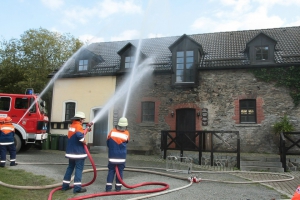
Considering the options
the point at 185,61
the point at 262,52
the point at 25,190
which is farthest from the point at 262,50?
the point at 25,190

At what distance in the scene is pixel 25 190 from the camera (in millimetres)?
6426

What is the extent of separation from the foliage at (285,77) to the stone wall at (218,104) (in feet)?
0.79

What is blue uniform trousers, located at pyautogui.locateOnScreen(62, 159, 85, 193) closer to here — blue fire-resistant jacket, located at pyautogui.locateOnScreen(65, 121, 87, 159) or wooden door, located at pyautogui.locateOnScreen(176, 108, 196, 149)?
blue fire-resistant jacket, located at pyautogui.locateOnScreen(65, 121, 87, 159)

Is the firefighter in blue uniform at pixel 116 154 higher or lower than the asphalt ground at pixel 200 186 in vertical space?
higher

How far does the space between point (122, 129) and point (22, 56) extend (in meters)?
24.2

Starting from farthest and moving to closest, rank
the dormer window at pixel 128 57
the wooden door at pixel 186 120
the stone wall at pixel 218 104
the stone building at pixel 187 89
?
the dormer window at pixel 128 57
the wooden door at pixel 186 120
the stone building at pixel 187 89
the stone wall at pixel 218 104

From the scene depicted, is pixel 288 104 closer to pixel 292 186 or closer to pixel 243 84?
pixel 243 84

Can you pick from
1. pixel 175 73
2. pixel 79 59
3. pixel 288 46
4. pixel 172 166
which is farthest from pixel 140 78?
pixel 288 46

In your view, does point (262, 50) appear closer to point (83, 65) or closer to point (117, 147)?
point (83, 65)

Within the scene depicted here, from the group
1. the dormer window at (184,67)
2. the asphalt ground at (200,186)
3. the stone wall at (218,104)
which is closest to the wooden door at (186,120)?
the stone wall at (218,104)

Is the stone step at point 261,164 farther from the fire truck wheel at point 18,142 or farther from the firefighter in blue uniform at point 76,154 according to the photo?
the fire truck wheel at point 18,142

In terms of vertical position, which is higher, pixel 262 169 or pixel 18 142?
pixel 18 142

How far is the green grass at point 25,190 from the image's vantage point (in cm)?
589

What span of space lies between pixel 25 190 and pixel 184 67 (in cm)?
1209
